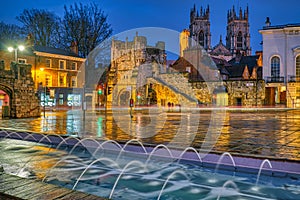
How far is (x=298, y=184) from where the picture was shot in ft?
17.0

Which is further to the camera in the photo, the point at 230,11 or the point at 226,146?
the point at 230,11

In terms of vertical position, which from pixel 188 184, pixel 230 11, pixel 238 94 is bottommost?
pixel 188 184

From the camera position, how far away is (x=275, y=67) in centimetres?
3962

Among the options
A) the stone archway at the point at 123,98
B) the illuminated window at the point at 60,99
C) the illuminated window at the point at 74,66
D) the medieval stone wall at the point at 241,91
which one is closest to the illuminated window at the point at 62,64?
the illuminated window at the point at 74,66

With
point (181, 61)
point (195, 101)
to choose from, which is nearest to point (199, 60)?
point (181, 61)

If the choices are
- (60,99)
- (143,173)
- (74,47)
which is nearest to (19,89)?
(143,173)

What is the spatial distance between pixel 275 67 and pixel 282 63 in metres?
0.99

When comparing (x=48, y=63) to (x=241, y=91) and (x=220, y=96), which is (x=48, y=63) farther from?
(x=241, y=91)

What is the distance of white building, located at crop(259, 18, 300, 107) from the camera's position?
38.0m

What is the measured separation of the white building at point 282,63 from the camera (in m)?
38.0

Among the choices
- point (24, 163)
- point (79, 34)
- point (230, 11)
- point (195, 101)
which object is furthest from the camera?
point (230, 11)

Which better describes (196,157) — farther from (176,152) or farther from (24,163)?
(24,163)

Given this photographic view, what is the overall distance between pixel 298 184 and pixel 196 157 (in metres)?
2.19

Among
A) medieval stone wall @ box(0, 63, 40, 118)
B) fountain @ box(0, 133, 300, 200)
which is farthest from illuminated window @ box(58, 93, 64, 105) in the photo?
fountain @ box(0, 133, 300, 200)
